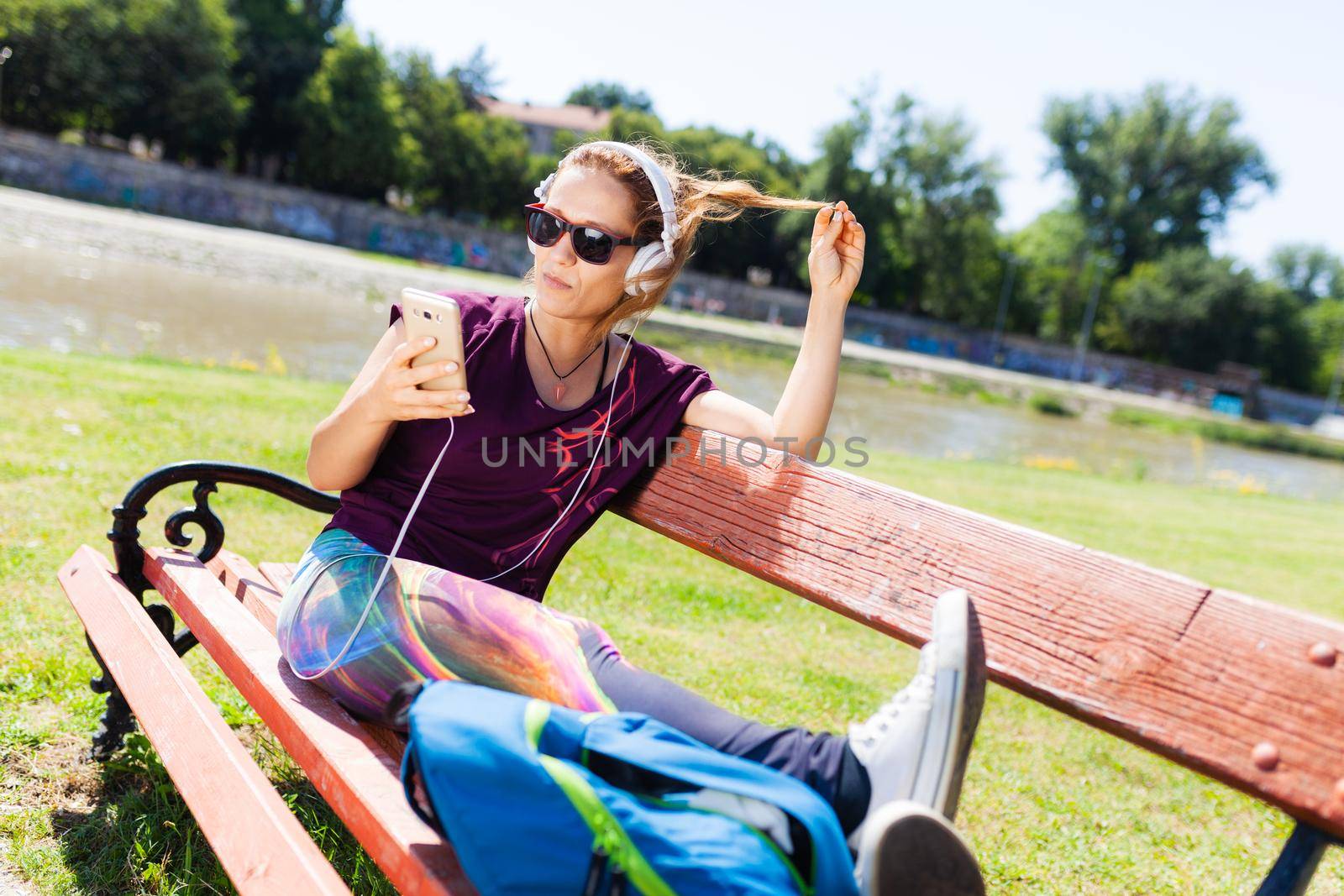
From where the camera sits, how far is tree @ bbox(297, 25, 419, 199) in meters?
45.1

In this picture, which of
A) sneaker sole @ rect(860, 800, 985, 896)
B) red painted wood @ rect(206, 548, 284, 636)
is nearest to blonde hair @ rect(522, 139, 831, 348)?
red painted wood @ rect(206, 548, 284, 636)

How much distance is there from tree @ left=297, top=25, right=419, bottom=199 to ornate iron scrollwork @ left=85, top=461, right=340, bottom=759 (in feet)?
153

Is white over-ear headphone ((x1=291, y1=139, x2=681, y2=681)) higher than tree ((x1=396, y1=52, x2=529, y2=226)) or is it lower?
lower

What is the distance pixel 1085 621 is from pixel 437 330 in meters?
1.30

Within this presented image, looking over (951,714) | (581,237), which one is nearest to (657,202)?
(581,237)

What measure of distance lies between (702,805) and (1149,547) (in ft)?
27.2

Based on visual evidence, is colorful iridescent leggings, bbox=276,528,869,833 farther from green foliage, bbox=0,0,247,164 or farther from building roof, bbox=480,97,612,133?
building roof, bbox=480,97,612,133

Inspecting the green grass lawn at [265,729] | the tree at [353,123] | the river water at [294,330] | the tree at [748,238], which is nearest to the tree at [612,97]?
the tree at [748,238]

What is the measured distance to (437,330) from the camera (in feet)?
6.62

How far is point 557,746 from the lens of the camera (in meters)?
1.38

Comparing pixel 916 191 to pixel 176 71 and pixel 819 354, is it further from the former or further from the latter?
pixel 819 354

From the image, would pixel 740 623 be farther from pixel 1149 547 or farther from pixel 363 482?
pixel 1149 547

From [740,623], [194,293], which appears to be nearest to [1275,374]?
[194,293]

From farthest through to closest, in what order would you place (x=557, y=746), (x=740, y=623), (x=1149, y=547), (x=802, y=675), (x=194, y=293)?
(x=194, y=293) → (x=1149, y=547) → (x=740, y=623) → (x=802, y=675) → (x=557, y=746)
